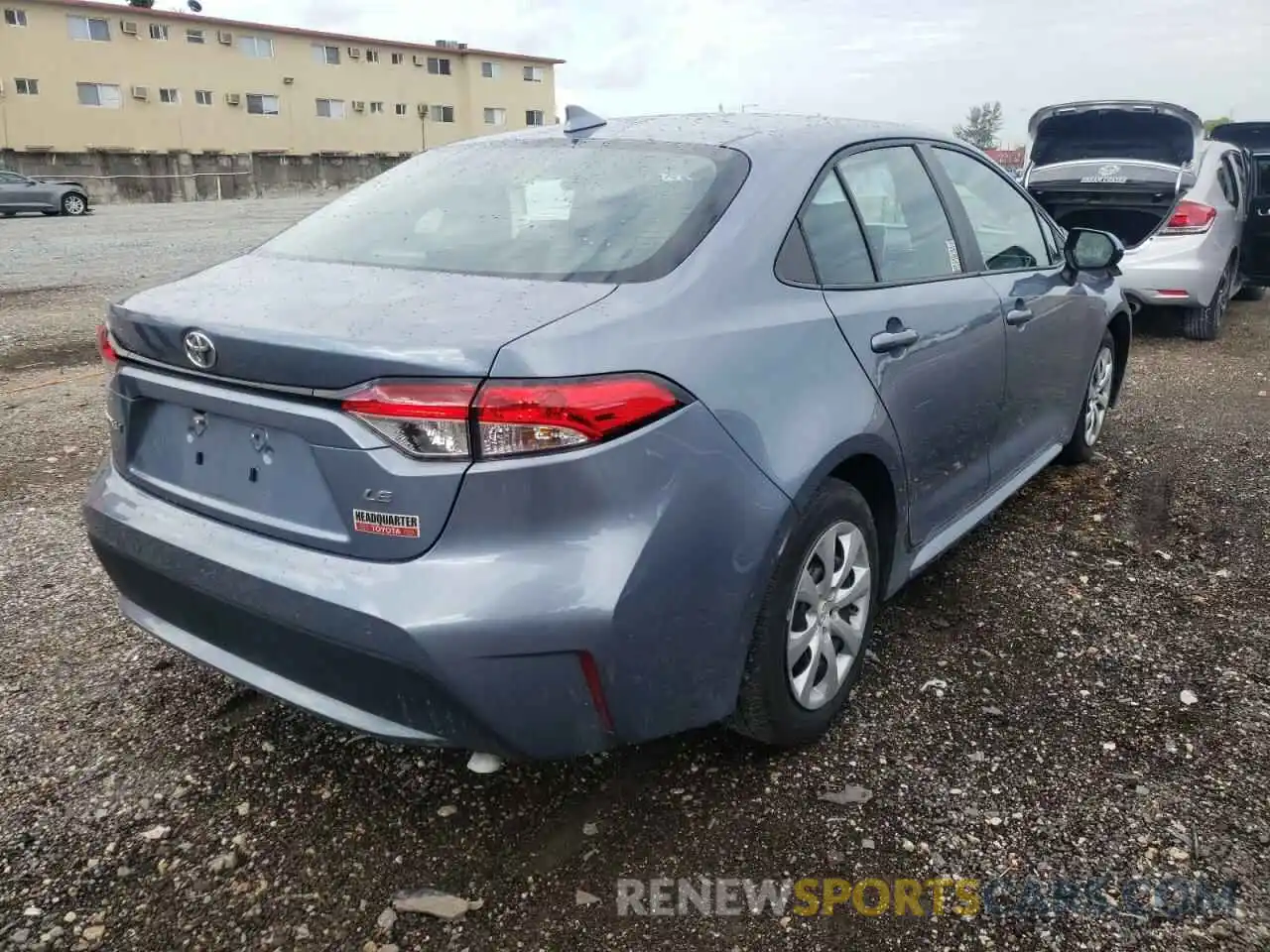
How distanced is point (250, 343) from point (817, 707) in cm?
163

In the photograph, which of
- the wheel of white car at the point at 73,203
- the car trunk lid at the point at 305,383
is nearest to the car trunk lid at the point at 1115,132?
the car trunk lid at the point at 305,383

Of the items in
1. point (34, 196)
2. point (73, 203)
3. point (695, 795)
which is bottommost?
point (695, 795)

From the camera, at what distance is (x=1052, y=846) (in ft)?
7.55

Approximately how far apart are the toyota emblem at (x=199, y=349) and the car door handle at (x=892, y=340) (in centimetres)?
160

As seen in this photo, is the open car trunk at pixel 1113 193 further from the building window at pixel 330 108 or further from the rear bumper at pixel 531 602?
the building window at pixel 330 108

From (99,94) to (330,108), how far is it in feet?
36.3

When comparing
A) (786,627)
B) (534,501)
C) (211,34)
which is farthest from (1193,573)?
(211,34)

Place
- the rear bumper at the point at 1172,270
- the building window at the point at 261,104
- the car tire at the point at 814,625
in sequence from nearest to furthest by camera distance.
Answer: the car tire at the point at 814,625 → the rear bumper at the point at 1172,270 → the building window at the point at 261,104

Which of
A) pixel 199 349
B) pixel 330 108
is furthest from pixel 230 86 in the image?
pixel 199 349

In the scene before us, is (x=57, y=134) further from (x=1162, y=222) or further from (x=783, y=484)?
(x=783, y=484)

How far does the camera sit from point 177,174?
3688 centimetres

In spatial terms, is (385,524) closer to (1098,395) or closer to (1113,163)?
(1098,395)

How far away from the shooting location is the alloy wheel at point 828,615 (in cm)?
250

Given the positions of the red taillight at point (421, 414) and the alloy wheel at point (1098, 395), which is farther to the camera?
the alloy wheel at point (1098, 395)
